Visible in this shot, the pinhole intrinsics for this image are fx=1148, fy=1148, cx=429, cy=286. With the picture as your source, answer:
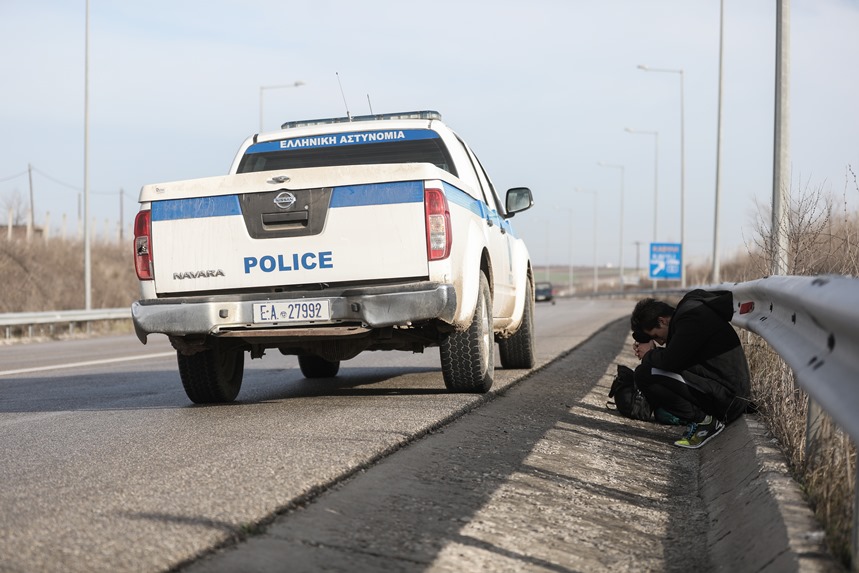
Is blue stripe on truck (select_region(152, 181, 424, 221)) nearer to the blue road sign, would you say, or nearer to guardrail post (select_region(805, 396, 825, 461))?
guardrail post (select_region(805, 396, 825, 461))

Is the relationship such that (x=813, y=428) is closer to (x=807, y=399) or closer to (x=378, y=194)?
(x=807, y=399)

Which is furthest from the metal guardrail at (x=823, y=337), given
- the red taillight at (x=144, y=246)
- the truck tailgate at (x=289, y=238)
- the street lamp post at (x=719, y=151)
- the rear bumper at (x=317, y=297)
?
the street lamp post at (x=719, y=151)

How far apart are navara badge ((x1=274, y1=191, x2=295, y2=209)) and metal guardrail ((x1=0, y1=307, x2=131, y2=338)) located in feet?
54.5

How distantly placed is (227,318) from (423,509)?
3.29m

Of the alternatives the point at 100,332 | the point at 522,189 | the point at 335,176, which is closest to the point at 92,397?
the point at 335,176

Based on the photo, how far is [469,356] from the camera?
8.20m

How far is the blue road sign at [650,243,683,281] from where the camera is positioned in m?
54.4

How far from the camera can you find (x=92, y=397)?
9.41 metres

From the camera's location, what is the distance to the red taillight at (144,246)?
7.78m

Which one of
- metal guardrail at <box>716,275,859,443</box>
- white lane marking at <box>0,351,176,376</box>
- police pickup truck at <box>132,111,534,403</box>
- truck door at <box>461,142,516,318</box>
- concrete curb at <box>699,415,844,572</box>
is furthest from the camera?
white lane marking at <box>0,351,176,376</box>

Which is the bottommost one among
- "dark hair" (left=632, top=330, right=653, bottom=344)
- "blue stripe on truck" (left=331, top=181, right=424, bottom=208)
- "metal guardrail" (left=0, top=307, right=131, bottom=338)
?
"metal guardrail" (left=0, top=307, right=131, bottom=338)

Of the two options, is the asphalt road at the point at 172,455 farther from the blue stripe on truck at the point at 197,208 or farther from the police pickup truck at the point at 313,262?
the blue stripe on truck at the point at 197,208

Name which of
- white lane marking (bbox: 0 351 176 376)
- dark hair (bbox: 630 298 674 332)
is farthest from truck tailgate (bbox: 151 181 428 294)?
white lane marking (bbox: 0 351 176 376)

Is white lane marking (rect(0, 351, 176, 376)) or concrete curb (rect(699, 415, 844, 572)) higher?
concrete curb (rect(699, 415, 844, 572))
